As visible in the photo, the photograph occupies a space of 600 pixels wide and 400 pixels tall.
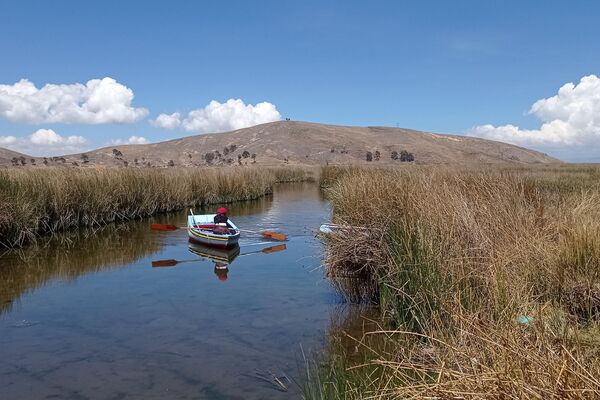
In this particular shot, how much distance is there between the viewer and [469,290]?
16.9ft

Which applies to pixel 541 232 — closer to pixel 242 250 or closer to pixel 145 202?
pixel 242 250

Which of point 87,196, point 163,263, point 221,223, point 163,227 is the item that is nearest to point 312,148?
point 87,196

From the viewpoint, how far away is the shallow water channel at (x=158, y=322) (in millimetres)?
5895

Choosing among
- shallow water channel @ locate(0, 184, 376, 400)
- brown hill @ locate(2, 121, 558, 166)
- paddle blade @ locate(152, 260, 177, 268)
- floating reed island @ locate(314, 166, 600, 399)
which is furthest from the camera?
brown hill @ locate(2, 121, 558, 166)

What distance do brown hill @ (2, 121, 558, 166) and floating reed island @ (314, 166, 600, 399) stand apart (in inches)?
4144

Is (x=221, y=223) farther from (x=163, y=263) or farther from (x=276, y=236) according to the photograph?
(x=163, y=263)

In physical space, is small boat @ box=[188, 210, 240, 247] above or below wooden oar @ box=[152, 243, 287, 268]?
above

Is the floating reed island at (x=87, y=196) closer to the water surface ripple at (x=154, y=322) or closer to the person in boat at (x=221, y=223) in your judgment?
the water surface ripple at (x=154, y=322)

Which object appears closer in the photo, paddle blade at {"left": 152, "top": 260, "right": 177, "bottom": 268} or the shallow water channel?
the shallow water channel

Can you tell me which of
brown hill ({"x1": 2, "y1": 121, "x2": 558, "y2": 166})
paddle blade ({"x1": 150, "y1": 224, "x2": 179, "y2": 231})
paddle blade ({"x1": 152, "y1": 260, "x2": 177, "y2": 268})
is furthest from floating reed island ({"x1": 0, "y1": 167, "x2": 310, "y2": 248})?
brown hill ({"x1": 2, "y1": 121, "x2": 558, "y2": 166})

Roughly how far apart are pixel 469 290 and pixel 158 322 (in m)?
5.03

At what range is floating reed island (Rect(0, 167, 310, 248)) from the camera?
1374 cm

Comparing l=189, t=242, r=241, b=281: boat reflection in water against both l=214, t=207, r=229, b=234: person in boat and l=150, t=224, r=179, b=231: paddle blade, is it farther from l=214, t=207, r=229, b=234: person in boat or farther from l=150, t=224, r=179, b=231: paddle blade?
l=150, t=224, r=179, b=231: paddle blade

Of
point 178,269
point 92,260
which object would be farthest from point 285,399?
point 92,260
